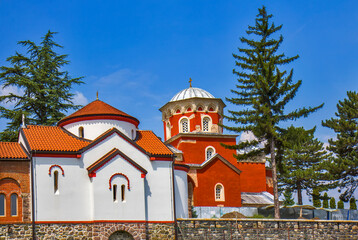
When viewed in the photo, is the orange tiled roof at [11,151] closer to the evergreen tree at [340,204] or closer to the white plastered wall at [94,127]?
the white plastered wall at [94,127]

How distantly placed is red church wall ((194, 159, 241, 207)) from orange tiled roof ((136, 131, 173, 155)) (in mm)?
5751

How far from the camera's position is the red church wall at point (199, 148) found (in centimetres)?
3628

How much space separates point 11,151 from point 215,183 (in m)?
13.8

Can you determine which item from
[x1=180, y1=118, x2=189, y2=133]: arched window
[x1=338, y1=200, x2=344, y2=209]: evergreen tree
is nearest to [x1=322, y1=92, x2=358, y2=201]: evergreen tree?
[x1=338, y1=200, x2=344, y2=209]: evergreen tree

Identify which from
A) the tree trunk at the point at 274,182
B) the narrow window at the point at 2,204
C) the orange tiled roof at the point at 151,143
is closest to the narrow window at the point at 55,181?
the narrow window at the point at 2,204

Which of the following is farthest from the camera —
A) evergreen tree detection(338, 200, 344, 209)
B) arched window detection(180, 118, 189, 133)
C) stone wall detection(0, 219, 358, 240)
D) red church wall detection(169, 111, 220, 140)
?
evergreen tree detection(338, 200, 344, 209)

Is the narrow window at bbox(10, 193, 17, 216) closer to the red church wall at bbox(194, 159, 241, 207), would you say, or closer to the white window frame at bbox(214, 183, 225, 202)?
the red church wall at bbox(194, 159, 241, 207)

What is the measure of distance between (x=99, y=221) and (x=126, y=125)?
5587 mm

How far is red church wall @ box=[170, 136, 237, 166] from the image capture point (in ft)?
119

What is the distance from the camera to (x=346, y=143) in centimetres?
3916

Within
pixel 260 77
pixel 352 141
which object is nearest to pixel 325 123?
pixel 352 141

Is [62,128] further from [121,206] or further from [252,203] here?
[252,203]

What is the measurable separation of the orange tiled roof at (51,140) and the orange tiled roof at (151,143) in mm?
3075

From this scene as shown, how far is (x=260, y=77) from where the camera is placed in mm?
30422
